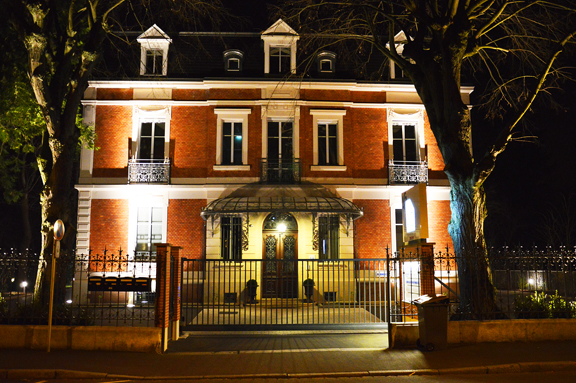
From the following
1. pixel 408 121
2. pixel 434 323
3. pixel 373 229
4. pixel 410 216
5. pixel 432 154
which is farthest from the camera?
pixel 408 121

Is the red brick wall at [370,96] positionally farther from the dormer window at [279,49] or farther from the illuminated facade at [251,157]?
the dormer window at [279,49]

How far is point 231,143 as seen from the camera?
66.1ft

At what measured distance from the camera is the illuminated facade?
763 inches

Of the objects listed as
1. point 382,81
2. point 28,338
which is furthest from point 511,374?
point 382,81

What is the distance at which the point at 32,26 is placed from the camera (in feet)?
40.2

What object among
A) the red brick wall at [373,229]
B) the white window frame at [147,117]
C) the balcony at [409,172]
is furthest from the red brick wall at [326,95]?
the white window frame at [147,117]

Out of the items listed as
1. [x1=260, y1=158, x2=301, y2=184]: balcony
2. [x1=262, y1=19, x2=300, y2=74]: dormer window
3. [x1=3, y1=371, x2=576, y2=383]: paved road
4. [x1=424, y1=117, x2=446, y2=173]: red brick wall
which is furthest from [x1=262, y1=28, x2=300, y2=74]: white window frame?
[x1=3, y1=371, x2=576, y2=383]: paved road

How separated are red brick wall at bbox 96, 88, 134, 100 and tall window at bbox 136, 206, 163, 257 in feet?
15.3

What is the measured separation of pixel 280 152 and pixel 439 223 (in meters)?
7.14

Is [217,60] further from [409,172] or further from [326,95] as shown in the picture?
[409,172]

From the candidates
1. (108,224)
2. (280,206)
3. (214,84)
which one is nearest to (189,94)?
(214,84)

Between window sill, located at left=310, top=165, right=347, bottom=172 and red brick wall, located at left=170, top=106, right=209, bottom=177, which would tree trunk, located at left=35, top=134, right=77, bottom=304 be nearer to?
red brick wall, located at left=170, top=106, right=209, bottom=177

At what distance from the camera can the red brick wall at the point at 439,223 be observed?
1997 centimetres

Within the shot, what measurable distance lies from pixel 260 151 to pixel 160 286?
34.6ft
